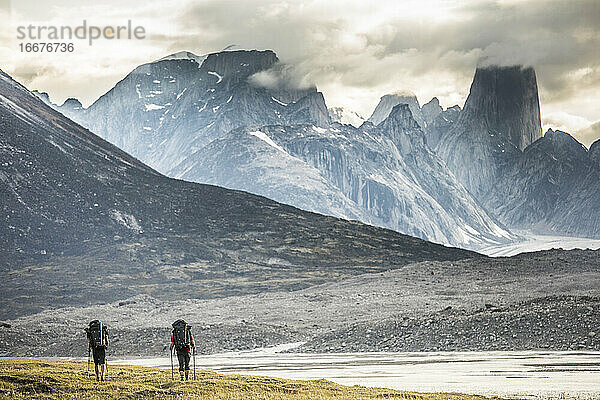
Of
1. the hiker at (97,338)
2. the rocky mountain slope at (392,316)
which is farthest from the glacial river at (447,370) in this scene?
the hiker at (97,338)

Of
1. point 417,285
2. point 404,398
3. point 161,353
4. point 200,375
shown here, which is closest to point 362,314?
point 417,285

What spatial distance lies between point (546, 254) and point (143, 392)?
5500 inches

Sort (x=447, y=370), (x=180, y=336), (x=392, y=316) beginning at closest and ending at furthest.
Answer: (x=180, y=336), (x=447, y=370), (x=392, y=316)

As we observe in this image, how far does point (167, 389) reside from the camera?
4269cm

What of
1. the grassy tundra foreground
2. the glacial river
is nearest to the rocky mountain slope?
the glacial river

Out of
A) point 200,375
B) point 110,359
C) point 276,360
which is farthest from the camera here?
point 110,359

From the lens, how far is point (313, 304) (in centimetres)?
13912

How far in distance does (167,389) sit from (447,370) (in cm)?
2565

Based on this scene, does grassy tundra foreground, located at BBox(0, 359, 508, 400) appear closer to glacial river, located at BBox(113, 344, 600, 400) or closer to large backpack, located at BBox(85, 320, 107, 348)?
large backpack, located at BBox(85, 320, 107, 348)

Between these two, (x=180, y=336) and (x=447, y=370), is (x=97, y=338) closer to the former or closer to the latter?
(x=180, y=336)

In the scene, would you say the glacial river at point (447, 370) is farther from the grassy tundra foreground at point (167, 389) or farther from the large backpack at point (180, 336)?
the large backpack at point (180, 336)

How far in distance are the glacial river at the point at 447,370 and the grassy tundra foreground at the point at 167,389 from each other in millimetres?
5352

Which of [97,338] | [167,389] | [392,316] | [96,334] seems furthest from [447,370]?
[392,316]

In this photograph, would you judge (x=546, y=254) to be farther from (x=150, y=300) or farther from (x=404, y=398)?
(x=404, y=398)
